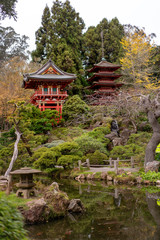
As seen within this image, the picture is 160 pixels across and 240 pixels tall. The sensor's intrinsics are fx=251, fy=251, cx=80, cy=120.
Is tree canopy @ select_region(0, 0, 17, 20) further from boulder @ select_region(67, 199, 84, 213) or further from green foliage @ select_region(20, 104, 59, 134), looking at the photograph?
green foliage @ select_region(20, 104, 59, 134)

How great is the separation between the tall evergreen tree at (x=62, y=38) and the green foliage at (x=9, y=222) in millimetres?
29216

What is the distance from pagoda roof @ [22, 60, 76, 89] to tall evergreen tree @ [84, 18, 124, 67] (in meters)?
13.2

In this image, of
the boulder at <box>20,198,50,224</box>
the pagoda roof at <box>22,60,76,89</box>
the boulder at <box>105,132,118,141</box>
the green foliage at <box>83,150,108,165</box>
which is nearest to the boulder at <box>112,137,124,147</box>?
the boulder at <box>105,132,118,141</box>

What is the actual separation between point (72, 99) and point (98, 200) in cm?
1767

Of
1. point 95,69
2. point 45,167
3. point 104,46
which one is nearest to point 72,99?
point 95,69

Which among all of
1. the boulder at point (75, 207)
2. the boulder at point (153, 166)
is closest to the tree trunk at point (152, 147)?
the boulder at point (153, 166)

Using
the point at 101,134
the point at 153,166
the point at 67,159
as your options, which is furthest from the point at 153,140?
the point at 101,134

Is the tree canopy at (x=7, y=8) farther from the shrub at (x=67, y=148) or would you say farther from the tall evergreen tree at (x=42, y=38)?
the tall evergreen tree at (x=42, y=38)

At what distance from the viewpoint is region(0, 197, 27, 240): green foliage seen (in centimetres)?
254

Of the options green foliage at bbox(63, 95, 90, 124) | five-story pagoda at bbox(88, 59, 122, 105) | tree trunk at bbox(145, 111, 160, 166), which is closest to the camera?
tree trunk at bbox(145, 111, 160, 166)

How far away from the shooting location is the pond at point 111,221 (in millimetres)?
5422

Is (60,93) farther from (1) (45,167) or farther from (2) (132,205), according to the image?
(2) (132,205)

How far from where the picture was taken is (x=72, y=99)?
2567 cm

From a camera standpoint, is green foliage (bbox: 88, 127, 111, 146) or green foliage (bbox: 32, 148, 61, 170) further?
green foliage (bbox: 88, 127, 111, 146)
